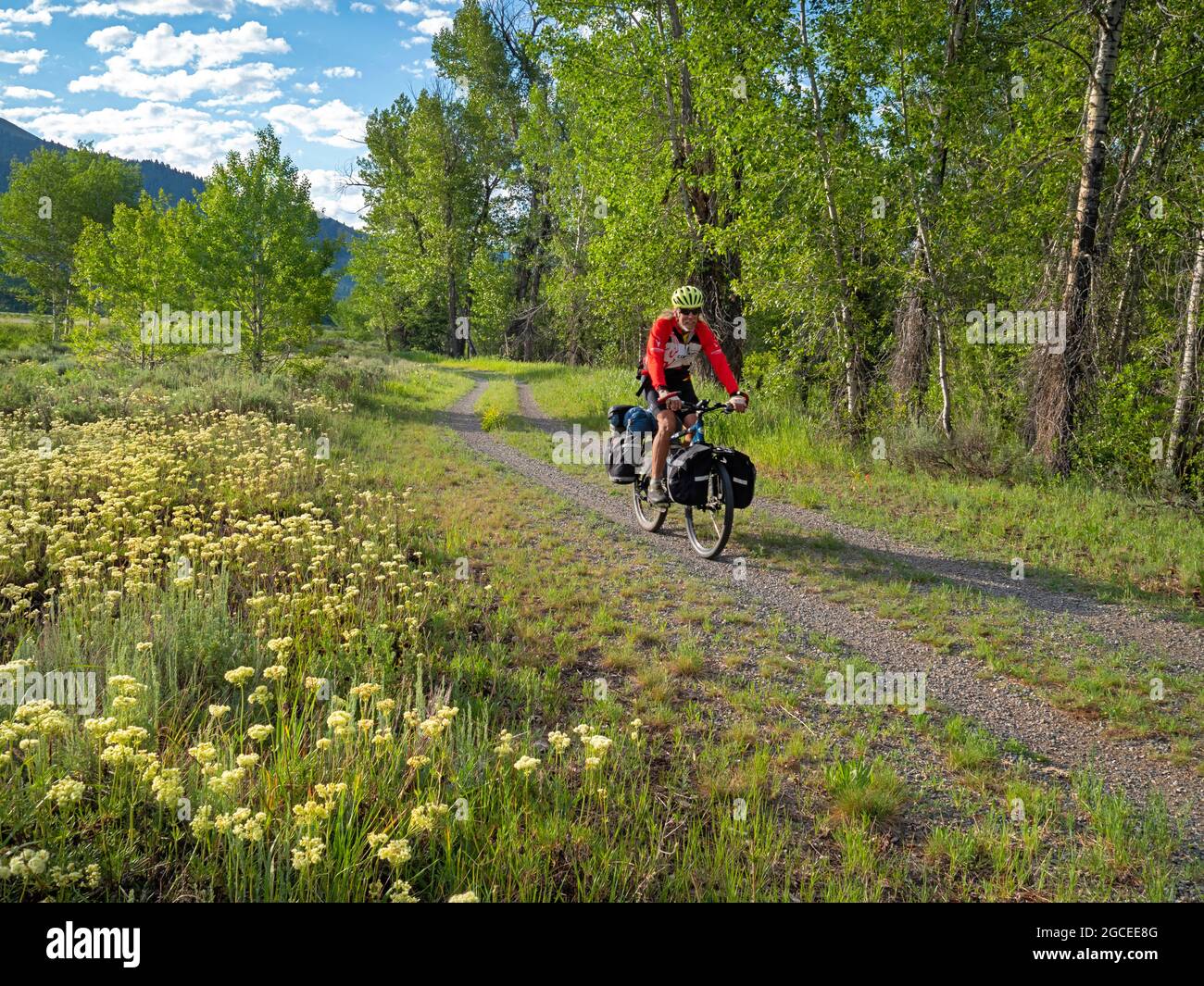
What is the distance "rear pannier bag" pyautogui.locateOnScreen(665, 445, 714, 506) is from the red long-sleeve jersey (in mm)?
1003

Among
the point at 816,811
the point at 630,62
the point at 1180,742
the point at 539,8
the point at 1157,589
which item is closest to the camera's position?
the point at 816,811

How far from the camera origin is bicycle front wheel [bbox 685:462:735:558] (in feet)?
23.4

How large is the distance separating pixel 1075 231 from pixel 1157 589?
573cm

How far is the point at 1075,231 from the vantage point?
367 inches

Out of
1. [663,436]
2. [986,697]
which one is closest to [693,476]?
[663,436]

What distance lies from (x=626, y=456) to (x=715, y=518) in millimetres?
1530

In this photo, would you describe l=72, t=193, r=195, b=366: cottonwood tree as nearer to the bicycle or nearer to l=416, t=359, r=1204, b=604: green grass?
the bicycle

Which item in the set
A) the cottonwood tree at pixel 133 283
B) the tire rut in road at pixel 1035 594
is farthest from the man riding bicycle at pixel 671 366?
the cottonwood tree at pixel 133 283

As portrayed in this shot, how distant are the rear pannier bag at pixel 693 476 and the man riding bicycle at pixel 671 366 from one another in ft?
2.16

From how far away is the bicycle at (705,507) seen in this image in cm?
718

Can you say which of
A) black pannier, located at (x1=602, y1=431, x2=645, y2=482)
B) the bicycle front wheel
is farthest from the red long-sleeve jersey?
the bicycle front wheel

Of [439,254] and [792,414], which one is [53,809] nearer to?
[792,414]

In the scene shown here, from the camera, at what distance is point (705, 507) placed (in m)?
7.45

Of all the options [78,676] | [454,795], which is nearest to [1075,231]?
[454,795]
